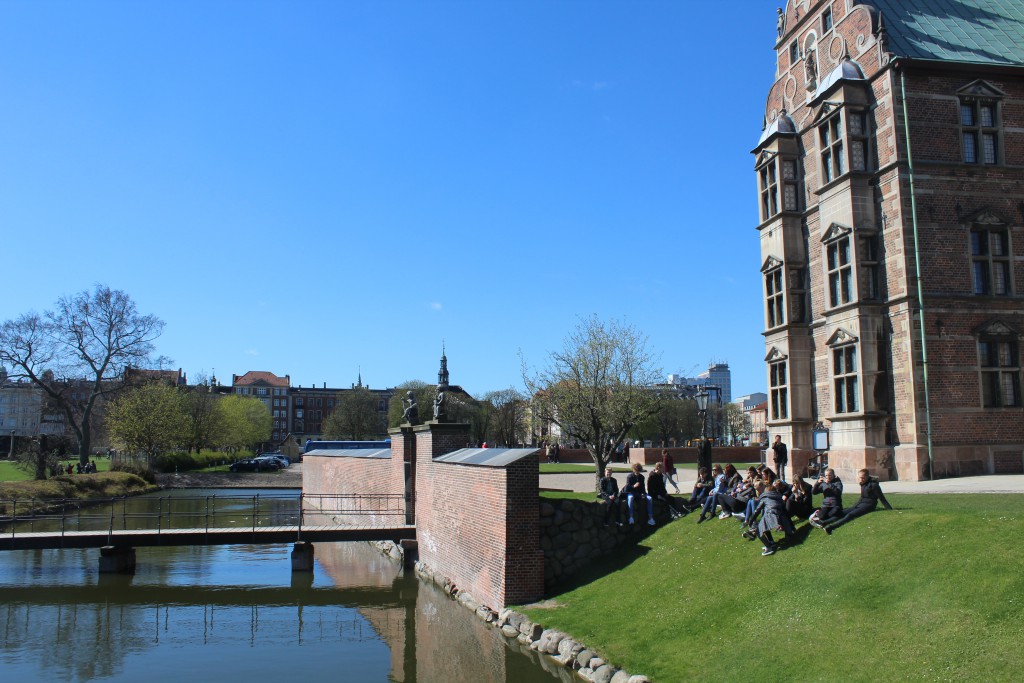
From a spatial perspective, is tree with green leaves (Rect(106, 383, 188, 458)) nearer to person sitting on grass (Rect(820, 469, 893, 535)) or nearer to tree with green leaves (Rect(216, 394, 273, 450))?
tree with green leaves (Rect(216, 394, 273, 450))

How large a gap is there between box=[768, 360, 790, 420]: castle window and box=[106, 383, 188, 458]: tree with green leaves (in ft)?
153

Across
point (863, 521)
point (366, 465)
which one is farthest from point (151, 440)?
point (863, 521)

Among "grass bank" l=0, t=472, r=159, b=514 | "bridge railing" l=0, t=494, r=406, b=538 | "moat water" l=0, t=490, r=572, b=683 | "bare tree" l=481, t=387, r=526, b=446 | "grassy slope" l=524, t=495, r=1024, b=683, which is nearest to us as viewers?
"grassy slope" l=524, t=495, r=1024, b=683

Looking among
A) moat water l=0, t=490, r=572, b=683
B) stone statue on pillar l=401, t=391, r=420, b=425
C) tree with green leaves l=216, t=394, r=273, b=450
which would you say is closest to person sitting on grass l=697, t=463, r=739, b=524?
moat water l=0, t=490, r=572, b=683

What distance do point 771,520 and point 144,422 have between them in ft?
179

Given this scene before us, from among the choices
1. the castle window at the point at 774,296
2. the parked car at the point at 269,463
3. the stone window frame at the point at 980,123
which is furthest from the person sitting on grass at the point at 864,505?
the parked car at the point at 269,463

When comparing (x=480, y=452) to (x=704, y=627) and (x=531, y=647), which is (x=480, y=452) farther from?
(x=704, y=627)

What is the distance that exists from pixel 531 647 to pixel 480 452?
21.0 ft

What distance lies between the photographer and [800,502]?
579 inches

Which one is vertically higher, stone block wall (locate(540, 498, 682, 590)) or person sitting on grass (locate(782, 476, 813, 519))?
person sitting on grass (locate(782, 476, 813, 519))

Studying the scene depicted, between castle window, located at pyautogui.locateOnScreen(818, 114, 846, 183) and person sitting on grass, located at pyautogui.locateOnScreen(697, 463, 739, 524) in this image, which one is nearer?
person sitting on grass, located at pyautogui.locateOnScreen(697, 463, 739, 524)

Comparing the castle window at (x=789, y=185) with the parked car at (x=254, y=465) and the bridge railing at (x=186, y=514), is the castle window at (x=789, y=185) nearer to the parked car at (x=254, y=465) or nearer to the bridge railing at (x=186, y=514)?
the bridge railing at (x=186, y=514)

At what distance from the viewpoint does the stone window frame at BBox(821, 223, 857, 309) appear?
76.3ft

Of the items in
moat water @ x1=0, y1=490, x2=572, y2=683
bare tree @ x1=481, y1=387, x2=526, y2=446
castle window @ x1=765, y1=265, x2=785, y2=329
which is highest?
castle window @ x1=765, y1=265, x2=785, y2=329
